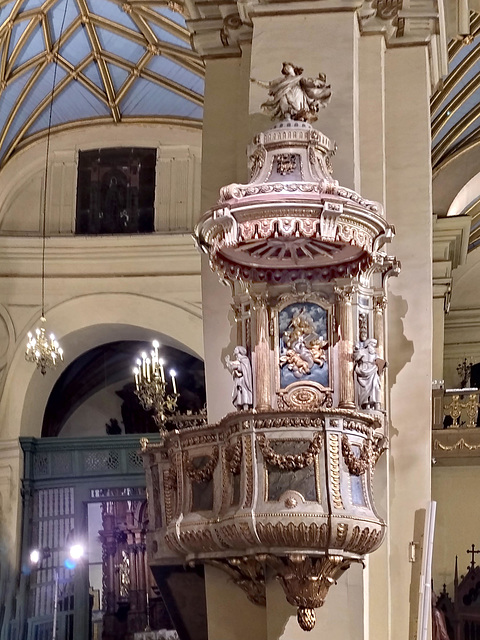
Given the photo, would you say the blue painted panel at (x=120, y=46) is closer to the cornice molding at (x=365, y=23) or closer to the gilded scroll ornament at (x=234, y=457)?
the cornice molding at (x=365, y=23)

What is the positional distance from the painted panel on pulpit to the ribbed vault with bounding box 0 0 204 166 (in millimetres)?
5880

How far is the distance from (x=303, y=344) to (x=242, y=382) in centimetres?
48

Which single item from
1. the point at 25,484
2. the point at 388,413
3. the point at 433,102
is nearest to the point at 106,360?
the point at 25,484

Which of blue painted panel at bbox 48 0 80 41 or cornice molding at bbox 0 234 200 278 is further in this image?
cornice molding at bbox 0 234 200 278

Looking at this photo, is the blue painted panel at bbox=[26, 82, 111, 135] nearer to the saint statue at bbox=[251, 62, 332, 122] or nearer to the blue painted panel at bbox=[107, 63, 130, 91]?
the blue painted panel at bbox=[107, 63, 130, 91]

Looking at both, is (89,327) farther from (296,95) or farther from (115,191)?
(296,95)

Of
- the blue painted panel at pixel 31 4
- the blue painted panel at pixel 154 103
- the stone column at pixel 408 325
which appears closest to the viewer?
the stone column at pixel 408 325

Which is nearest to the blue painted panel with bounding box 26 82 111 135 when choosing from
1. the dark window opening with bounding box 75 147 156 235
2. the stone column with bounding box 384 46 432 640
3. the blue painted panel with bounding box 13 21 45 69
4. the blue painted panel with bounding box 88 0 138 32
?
the dark window opening with bounding box 75 147 156 235

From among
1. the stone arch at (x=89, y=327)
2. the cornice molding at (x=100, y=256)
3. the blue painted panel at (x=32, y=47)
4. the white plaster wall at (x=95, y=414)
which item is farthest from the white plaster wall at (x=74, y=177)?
the white plaster wall at (x=95, y=414)

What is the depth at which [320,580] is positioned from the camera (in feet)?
22.5

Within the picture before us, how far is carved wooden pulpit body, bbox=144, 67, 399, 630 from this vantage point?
22.0 feet

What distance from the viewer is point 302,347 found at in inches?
292

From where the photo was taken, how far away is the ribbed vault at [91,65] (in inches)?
512

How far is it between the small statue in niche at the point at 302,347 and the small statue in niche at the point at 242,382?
238 mm
